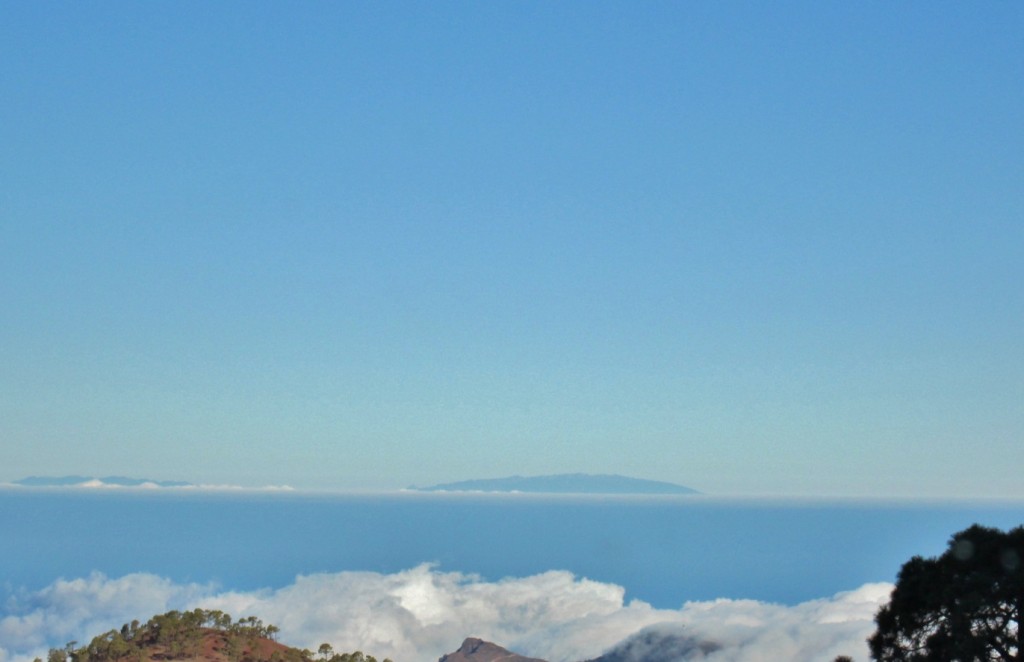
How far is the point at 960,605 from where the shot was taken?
2280 centimetres

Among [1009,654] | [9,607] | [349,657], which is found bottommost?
[9,607]

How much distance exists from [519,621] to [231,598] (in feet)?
148

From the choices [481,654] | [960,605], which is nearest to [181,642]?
[960,605]

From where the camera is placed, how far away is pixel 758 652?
100 metres

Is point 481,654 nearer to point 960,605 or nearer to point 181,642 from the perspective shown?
point 181,642

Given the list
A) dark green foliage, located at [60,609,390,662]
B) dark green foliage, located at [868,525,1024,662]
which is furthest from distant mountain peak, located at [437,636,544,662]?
dark green foliage, located at [868,525,1024,662]

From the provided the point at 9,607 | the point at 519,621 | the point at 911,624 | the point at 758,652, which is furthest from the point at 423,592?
the point at 911,624

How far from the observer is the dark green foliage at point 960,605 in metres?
22.6

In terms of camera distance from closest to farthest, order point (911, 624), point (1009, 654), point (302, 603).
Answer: point (1009, 654) → point (911, 624) → point (302, 603)

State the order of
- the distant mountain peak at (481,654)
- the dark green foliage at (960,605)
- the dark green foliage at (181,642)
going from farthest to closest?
the distant mountain peak at (481,654) → the dark green foliage at (181,642) → the dark green foliage at (960,605)

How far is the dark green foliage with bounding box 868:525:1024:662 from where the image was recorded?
22.6 m

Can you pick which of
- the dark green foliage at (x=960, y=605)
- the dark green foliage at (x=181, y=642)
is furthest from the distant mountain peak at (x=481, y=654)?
the dark green foliage at (x=960, y=605)

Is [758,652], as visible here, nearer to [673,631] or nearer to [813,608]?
[673,631]

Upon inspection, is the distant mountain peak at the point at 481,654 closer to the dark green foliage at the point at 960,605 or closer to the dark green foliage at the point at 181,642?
the dark green foliage at the point at 181,642
